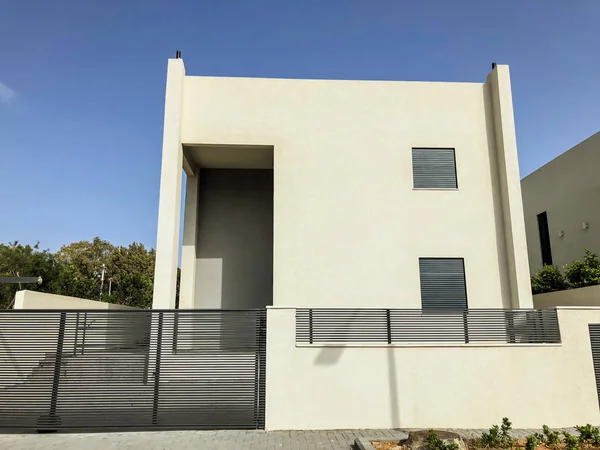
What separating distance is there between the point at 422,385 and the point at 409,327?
42.7 inches

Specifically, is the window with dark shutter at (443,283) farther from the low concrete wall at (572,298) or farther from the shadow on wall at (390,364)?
the shadow on wall at (390,364)

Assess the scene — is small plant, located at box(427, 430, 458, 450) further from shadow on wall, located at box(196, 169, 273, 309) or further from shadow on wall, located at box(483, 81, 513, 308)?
shadow on wall, located at box(196, 169, 273, 309)

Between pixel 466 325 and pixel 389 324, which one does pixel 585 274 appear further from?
pixel 389 324

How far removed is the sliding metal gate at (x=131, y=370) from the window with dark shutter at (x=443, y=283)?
15.6 feet

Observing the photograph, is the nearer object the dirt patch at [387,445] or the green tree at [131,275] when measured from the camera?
the dirt patch at [387,445]

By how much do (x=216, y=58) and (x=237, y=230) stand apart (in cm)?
506

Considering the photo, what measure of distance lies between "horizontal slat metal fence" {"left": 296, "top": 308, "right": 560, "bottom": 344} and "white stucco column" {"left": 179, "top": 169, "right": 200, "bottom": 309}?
5.53 meters

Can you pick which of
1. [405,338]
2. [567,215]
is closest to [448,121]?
[405,338]

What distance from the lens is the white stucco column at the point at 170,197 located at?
31.4 ft

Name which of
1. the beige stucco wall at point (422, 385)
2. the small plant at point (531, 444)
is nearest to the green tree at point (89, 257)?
the beige stucco wall at point (422, 385)

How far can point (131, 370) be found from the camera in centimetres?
702

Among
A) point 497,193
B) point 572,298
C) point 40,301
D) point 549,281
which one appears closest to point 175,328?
point 40,301

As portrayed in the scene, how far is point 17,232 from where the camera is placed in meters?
33.3

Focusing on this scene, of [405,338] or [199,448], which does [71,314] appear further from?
[405,338]
